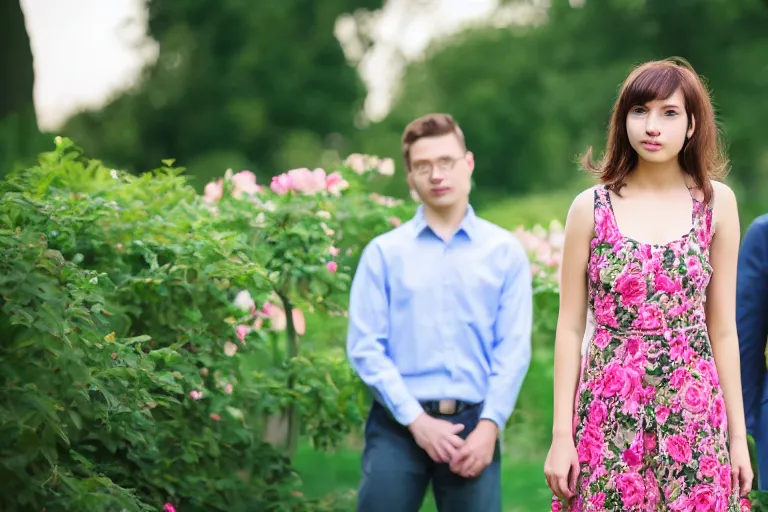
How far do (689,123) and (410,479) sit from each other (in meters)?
1.50

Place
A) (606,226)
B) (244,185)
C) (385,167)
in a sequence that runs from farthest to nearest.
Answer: (385,167) < (244,185) < (606,226)

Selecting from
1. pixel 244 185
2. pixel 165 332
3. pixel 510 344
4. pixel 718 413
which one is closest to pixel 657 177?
pixel 718 413

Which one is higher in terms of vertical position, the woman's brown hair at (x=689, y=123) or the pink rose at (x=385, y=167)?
the pink rose at (x=385, y=167)

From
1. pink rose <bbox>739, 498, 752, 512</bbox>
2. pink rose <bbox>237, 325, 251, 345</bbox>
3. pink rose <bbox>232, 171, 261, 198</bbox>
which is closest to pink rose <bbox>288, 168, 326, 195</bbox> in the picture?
pink rose <bbox>232, 171, 261, 198</bbox>

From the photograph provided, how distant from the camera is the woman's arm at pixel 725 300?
2.84 metres

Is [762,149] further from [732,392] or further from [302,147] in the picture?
[732,392]

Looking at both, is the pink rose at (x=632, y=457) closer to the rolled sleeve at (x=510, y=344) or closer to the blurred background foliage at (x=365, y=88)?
the rolled sleeve at (x=510, y=344)

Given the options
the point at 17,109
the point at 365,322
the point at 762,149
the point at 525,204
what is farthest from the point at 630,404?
the point at 762,149

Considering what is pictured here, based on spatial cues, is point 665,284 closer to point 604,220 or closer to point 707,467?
point 604,220

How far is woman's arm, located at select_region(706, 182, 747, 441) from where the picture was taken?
2844mm

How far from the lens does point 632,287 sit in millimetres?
2793

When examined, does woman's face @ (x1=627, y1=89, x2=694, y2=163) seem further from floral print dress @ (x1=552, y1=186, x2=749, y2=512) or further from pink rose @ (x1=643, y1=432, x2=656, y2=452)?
pink rose @ (x1=643, y1=432, x2=656, y2=452)

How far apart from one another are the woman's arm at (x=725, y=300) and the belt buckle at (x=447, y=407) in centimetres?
109

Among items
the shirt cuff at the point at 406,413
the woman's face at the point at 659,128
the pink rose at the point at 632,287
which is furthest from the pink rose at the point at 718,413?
the shirt cuff at the point at 406,413
